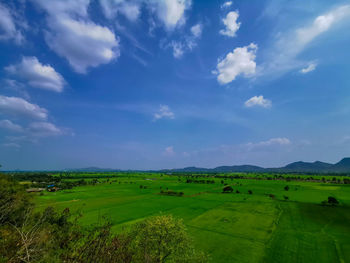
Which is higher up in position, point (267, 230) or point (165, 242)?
point (165, 242)

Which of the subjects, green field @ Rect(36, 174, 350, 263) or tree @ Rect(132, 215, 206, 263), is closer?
tree @ Rect(132, 215, 206, 263)

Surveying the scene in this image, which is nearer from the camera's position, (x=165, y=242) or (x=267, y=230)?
(x=165, y=242)

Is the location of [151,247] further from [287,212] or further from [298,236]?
[287,212]

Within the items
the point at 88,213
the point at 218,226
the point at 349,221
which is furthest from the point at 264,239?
the point at 88,213

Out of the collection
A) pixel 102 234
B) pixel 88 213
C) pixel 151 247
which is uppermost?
pixel 102 234

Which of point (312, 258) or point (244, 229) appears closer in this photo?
point (312, 258)

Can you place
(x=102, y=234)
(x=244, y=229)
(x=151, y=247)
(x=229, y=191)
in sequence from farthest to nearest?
(x=229, y=191) → (x=244, y=229) → (x=151, y=247) → (x=102, y=234)

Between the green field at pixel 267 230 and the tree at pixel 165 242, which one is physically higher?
the tree at pixel 165 242

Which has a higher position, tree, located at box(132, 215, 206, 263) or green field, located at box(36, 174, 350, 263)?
tree, located at box(132, 215, 206, 263)

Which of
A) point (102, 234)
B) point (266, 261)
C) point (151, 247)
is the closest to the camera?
point (102, 234)

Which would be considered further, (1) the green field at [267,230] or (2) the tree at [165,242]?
Answer: (1) the green field at [267,230]

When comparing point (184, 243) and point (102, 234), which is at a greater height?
point (102, 234)
